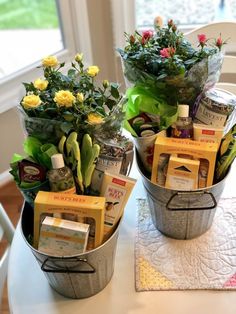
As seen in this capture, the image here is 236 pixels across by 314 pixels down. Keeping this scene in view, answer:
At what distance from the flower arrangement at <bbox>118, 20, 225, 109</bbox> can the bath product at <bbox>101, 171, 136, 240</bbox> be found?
259 millimetres

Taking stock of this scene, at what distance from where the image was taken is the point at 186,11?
2.09 meters

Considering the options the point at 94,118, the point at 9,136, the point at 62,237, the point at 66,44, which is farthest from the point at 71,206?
the point at 66,44

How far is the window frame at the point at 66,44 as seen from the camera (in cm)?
201

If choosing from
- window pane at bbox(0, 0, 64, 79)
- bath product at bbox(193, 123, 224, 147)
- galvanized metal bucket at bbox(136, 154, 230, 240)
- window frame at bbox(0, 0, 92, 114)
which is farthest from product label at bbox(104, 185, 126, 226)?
window pane at bbox(0, 0, 64, 79)

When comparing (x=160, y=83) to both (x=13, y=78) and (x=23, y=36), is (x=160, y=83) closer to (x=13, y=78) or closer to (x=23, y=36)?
(x=13, y=78)

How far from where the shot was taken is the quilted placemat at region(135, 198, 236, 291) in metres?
0.74

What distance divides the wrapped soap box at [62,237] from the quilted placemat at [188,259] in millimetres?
190

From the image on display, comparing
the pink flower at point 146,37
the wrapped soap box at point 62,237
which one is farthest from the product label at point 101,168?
the pink flower at point 146,37

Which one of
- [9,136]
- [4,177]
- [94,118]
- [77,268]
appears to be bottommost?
[4,177]

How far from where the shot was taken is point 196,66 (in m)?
0.81

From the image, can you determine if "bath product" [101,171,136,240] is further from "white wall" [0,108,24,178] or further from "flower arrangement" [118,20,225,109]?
"white wall" [0,108,24,178]

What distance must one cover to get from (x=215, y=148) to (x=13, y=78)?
160cm

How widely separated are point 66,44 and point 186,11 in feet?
2.38

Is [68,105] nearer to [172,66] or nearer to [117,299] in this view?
[172,66]
